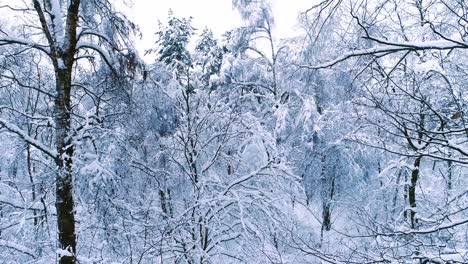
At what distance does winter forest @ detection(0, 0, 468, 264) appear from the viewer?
3186 millimetres

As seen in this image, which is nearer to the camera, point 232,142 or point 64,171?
point 64,171

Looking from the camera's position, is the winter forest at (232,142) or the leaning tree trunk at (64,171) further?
the leaning tree trunk at (64,171)

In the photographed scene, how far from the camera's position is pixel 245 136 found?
886cm

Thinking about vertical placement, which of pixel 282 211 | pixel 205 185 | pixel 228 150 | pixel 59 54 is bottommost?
pixel 282 211

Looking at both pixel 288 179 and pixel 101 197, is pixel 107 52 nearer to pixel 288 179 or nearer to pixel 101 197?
pixel 101 197

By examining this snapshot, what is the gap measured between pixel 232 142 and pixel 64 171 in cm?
459

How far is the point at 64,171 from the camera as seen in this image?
514 centimetres

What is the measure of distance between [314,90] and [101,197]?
1168 centimetres

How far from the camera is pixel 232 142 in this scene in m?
9.09

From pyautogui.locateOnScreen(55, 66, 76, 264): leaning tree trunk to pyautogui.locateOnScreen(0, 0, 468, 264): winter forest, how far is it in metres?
0.02

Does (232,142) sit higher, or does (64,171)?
(232,142)

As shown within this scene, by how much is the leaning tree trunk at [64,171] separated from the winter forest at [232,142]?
0.8 inches

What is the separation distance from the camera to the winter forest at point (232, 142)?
319 cm

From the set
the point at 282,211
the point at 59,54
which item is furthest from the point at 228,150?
the point at 59,54
